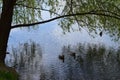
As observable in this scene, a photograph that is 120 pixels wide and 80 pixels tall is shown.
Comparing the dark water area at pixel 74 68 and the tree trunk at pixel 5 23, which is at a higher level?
the tree trunk at pixel 5 23

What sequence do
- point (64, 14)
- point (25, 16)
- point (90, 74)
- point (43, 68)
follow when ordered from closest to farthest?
point (64, 14) → point (25, 16) → point (90, 74) → point (43, 68)

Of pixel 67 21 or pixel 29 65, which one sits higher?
pixel 67 21

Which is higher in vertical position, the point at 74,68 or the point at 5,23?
the point at 5,23

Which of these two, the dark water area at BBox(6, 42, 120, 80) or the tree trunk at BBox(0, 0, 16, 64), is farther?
the dark water area at BBox(6, 42, 120, 80)

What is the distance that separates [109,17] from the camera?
54.0 ft

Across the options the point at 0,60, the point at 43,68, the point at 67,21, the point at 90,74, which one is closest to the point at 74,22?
the point at 67,21

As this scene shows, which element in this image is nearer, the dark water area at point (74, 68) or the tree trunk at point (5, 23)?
the tree trunk at point (5, 23)

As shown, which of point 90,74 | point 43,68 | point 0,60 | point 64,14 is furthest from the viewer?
point 43,68

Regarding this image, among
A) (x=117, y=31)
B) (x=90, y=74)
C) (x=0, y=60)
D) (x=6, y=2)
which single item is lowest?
(x=90, y=74)

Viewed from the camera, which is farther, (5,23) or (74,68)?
(74,68)

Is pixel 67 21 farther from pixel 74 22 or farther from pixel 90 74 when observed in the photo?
pixel 90 74

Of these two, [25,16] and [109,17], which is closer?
[109,17]

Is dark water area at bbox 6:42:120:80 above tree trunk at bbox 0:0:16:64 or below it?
below

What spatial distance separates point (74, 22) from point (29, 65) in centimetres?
2655
